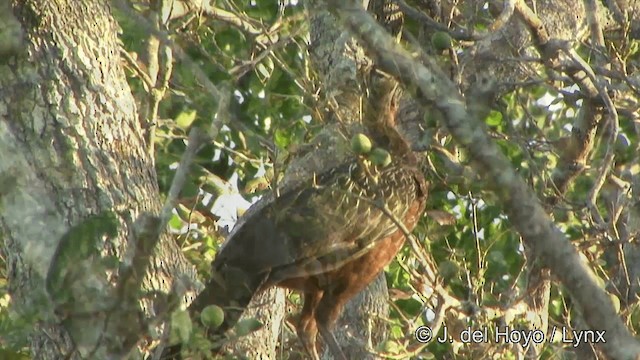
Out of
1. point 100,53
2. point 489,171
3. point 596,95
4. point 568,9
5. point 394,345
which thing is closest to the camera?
point 489,171

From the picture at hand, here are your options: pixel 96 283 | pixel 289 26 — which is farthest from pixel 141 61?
pixel 96 283

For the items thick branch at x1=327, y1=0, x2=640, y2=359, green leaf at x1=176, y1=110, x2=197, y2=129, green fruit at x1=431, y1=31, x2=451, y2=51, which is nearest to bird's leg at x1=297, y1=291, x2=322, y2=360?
green leaf at x1=176, y1=110, x2=197, y2=129

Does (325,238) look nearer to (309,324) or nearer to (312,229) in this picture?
(312,229)

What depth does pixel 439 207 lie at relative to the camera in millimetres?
5219

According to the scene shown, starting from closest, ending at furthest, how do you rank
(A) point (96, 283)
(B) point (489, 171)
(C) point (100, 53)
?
1. (B) point (489, 171)
2. (A) point (96, 283)
3. (C) point (100, 53)

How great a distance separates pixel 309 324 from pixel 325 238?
1.22 ft

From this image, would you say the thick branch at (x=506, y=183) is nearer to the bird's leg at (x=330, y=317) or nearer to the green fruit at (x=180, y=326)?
the green fruit at (x=180, y=326)

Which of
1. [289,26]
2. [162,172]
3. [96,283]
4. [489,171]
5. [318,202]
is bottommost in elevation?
[96,283]

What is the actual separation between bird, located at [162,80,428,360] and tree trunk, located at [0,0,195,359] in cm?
21

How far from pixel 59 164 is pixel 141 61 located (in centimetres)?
105

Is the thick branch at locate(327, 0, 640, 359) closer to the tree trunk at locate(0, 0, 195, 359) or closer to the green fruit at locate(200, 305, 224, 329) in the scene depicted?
the green fruit at locate(200, 305, 224, 329)

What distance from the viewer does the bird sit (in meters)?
3.74

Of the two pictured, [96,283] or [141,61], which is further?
[141,61]

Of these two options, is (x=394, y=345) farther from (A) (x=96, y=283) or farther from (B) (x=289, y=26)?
(B) (x=289, y=26)
